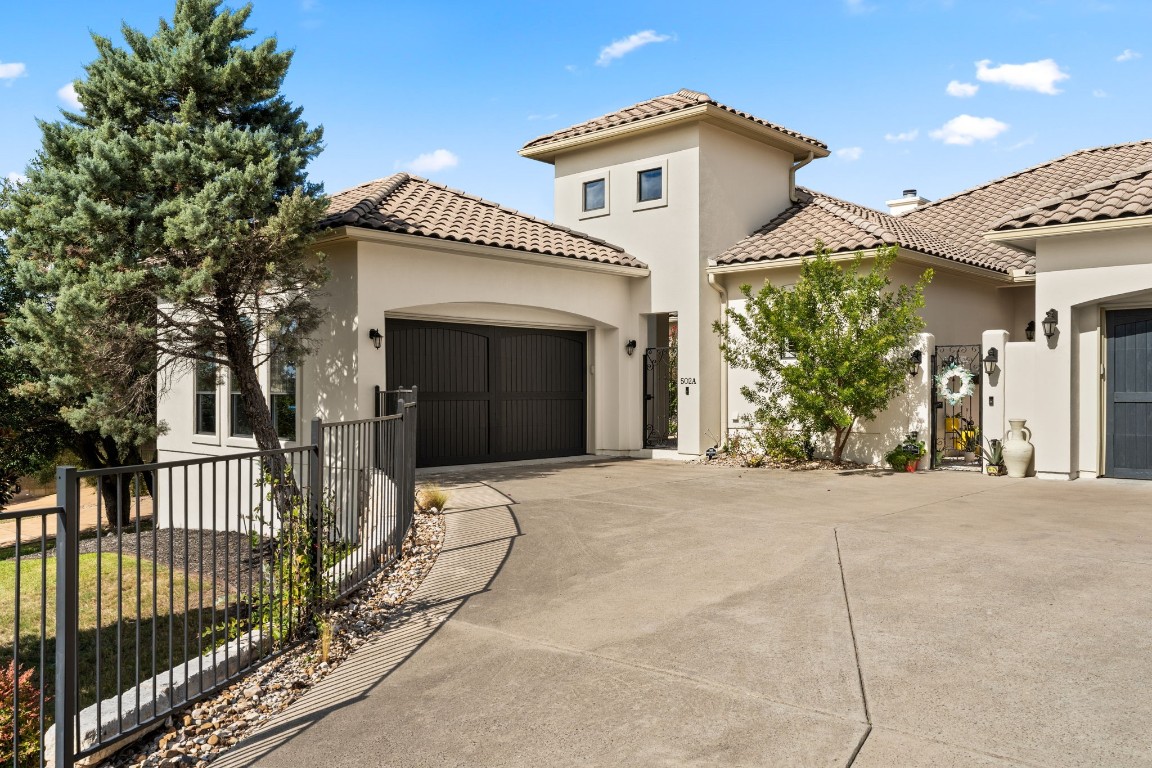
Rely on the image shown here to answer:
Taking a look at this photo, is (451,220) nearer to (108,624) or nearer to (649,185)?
(649,185)

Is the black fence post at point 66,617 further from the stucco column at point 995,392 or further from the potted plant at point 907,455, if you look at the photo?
the stucco column at point 995,392

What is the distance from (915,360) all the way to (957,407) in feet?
10.4

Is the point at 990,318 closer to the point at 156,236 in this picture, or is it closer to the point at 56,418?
the point at 156,236

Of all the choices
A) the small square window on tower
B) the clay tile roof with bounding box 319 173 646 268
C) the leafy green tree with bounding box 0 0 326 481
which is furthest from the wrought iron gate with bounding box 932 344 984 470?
the leafy green tree with bounding box 0 0 326 481

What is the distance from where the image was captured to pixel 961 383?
512 inches

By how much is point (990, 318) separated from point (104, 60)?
16431 millimetres

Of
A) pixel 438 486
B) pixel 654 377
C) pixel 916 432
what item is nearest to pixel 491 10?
pixel 654 377

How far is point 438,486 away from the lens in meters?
11.2

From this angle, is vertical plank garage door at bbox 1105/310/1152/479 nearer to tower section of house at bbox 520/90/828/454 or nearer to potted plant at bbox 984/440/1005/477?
potted plant at bbox 984/440/1005/477

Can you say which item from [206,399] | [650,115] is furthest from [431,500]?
[650,115]

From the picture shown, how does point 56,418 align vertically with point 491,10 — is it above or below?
below

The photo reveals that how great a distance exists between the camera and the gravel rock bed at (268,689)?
3.94 metres

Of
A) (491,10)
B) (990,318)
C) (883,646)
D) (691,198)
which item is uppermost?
(491,10)

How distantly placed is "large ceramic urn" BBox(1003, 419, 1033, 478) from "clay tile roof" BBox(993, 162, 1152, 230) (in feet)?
9.64
